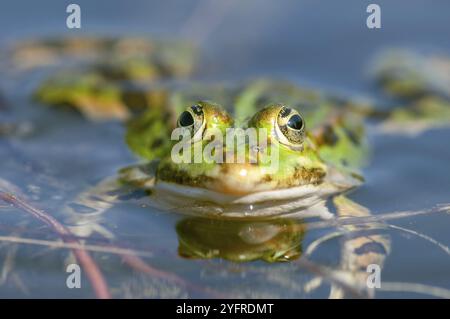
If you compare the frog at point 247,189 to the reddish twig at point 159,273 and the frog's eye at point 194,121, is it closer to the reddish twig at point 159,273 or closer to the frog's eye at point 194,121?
the frog's eye at point 194,121

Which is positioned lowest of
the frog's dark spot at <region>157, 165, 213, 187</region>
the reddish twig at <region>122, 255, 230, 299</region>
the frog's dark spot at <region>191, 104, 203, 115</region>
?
the reddish twig at <region>122, 255, 230, 299</region>

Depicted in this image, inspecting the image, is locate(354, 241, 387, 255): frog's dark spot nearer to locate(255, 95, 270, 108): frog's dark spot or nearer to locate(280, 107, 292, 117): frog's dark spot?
locate(280, 107, 292, 117): frog's dark spot

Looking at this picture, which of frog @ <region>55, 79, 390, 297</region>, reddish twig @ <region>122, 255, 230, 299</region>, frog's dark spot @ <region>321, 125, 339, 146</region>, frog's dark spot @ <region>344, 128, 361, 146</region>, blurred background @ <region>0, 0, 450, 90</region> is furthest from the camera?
blurred background @ <region>0, 0, 450, 90</region>

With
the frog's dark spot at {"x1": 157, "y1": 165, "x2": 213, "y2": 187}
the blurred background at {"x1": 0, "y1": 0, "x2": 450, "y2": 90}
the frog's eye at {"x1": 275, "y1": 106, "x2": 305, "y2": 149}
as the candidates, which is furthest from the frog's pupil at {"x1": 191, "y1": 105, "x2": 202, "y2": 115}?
the blurred background at {"x1": 0, "y1": 0, "x2": 450, "y2": 90}

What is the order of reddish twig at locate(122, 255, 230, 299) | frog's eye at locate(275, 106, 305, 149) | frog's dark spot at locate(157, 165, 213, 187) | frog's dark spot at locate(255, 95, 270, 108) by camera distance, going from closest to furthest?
reddish twig at locate(122, 255, 230, 299), frog's dark spot at locate(157, 165, 213, 187), frog's eye at locate(275, 106, 305, 149), frog's dark spot at locate(255, 95, 270, 108)

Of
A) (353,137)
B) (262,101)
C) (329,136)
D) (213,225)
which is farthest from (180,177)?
(353,137)

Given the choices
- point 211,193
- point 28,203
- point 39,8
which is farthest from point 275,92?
point 39,8

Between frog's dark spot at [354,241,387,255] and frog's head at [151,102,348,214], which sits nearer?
frog's dark spot at [354,241,387,255]

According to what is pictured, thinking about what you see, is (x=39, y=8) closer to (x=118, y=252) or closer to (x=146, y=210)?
(x=146, y=210)

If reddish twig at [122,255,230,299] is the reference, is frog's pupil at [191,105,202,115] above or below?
above
